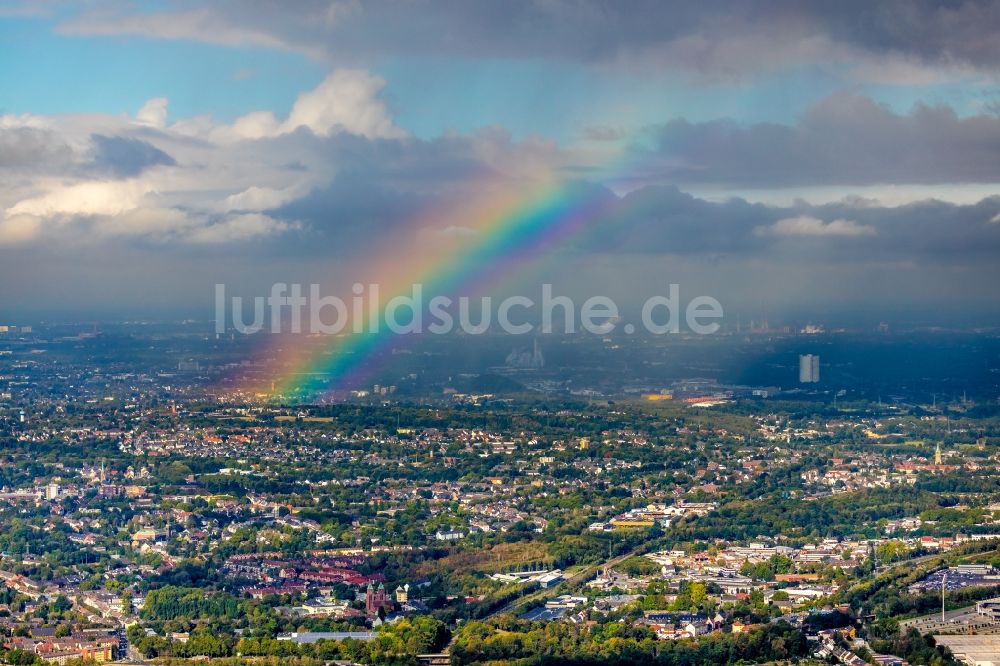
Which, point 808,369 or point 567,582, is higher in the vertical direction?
point 808,369

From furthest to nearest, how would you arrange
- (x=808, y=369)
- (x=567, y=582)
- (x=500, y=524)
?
1. (x=808, y=369)
2. (x=500, y=524)
3. (x=567, y=582)

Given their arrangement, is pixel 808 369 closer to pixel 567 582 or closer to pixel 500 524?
pixel 500 524

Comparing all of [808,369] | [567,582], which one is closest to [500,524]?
[567,582]

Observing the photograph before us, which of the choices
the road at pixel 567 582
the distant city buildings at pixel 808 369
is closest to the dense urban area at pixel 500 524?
the road at pixel 567 582

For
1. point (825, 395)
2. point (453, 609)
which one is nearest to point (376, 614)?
point (453, 609)

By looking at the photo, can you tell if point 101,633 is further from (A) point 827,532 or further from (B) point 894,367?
(B) point 894,367

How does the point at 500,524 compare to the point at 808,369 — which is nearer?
the point at 500,524

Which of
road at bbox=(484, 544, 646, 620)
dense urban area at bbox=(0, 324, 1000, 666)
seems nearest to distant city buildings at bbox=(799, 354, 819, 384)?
dense urban area at bbox=(0, 324, 1000, 666)

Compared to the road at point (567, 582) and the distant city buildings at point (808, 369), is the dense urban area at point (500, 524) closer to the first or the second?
the road at point (567, 582)
